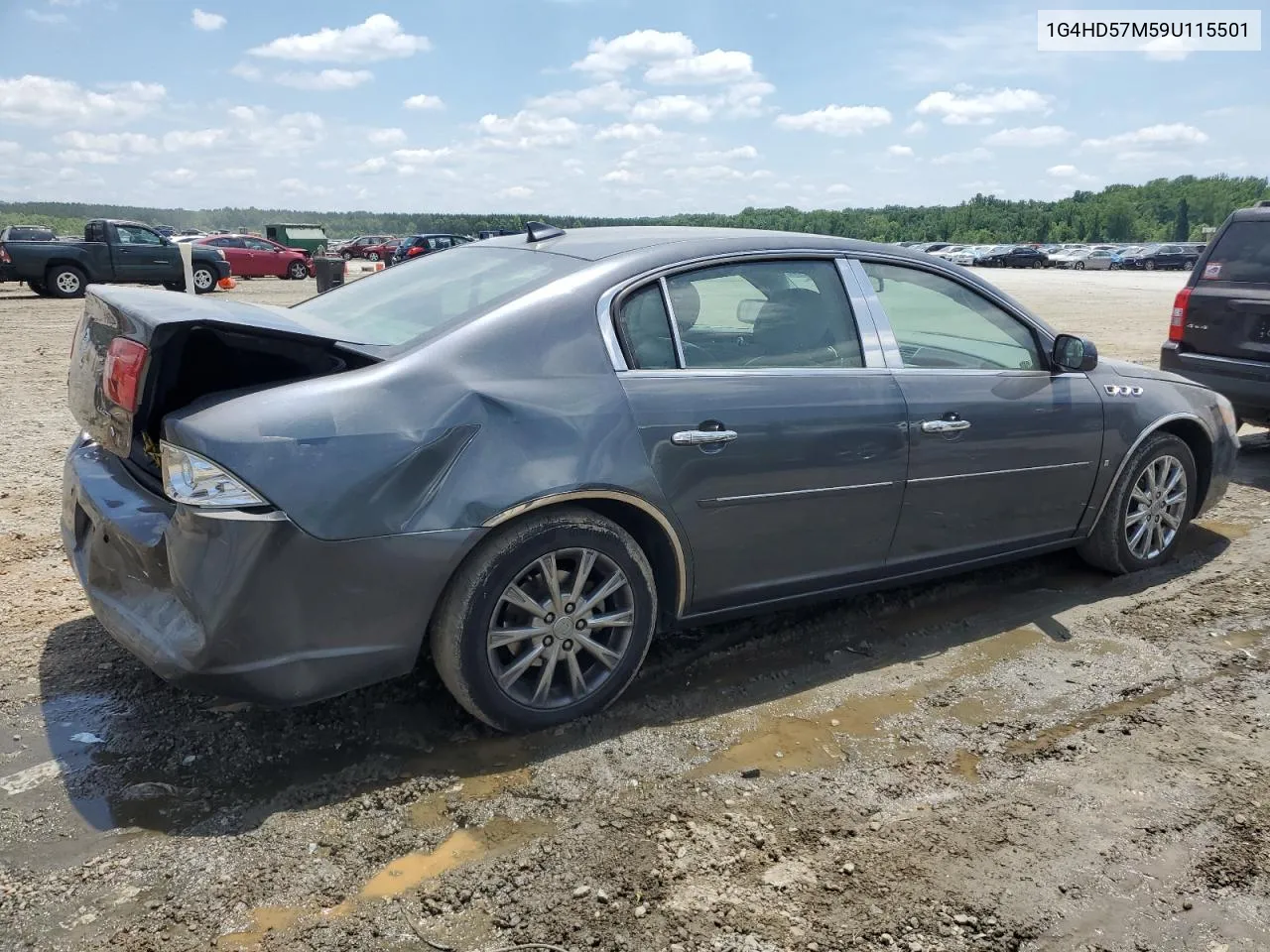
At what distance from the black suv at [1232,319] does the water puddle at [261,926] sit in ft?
22.5

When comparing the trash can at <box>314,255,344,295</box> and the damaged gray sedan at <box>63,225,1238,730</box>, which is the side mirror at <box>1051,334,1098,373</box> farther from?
the trash can at <box>314,255,344,295</box>

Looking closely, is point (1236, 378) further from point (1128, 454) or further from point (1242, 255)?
point (1128, 454)

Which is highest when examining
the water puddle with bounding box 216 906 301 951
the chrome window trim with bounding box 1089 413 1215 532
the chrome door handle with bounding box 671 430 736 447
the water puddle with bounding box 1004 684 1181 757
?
the chrome door handle with bounding box 671 430 736 447

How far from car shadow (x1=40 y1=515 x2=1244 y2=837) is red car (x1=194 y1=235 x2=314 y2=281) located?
3131cm

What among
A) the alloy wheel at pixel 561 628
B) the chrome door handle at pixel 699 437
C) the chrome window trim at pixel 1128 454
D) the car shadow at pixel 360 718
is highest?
the chrome door handle at pixel 699 437

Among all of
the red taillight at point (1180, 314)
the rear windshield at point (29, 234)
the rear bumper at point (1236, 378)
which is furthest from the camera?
the rear windshield at point (29, 234)

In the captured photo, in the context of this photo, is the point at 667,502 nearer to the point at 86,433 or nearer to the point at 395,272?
the point at 395,272

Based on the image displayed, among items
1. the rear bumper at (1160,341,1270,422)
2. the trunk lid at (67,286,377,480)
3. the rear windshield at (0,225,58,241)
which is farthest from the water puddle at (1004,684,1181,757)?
the rear windshield at (0,225,58,241)

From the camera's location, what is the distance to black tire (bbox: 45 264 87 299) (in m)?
21.6

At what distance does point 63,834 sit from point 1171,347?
756 cm

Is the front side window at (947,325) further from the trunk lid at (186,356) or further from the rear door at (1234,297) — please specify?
the rear door at (1234,297)

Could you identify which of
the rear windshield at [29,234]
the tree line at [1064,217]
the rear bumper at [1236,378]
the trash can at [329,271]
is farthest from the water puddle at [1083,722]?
the tree line at [1064,217]

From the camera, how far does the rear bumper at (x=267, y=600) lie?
2.71 metres

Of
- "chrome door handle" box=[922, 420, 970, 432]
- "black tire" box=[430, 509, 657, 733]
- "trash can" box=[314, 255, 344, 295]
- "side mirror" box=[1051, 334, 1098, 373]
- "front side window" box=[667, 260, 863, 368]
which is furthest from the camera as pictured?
"trash can" box=[314, 255, 344, 295]
